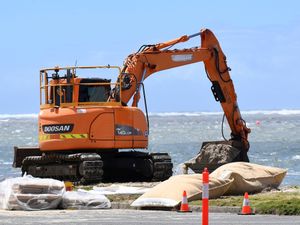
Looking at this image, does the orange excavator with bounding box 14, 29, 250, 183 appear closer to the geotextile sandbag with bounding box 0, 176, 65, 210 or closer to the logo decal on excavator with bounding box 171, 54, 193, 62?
the logo decal on excavator with bounding box 171, 54, 193, 62

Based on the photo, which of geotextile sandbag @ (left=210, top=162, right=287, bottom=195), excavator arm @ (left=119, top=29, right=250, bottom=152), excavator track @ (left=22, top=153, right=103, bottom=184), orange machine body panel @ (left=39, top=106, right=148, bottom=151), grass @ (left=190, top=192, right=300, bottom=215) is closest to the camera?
grass @ (left=190, top=192, right=300, bottom=215)

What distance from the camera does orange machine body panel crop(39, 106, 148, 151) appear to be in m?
31.7

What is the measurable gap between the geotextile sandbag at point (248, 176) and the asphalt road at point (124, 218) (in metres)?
3.31

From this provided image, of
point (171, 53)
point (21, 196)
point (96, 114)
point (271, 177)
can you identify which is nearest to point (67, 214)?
point (21, 196)

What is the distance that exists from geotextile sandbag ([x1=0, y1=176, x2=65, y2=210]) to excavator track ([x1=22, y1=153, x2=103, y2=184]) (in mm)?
5935

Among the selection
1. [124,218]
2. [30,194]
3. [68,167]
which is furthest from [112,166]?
[124,218]

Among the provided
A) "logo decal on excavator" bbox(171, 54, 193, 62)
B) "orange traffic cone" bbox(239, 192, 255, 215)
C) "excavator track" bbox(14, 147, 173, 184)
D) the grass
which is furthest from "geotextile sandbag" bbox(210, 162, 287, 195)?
"logo decal on excavator" bbox(171, 54, 193, 62)

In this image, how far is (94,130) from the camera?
31766 millimetres

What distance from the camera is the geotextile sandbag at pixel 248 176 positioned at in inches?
1033

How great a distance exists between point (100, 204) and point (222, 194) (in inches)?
111

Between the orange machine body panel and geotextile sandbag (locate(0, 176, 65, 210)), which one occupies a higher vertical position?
the orange machine body panel

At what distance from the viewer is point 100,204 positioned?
965 inches

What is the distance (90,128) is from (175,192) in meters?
8.06

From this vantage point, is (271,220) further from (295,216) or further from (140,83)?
(140,83)
